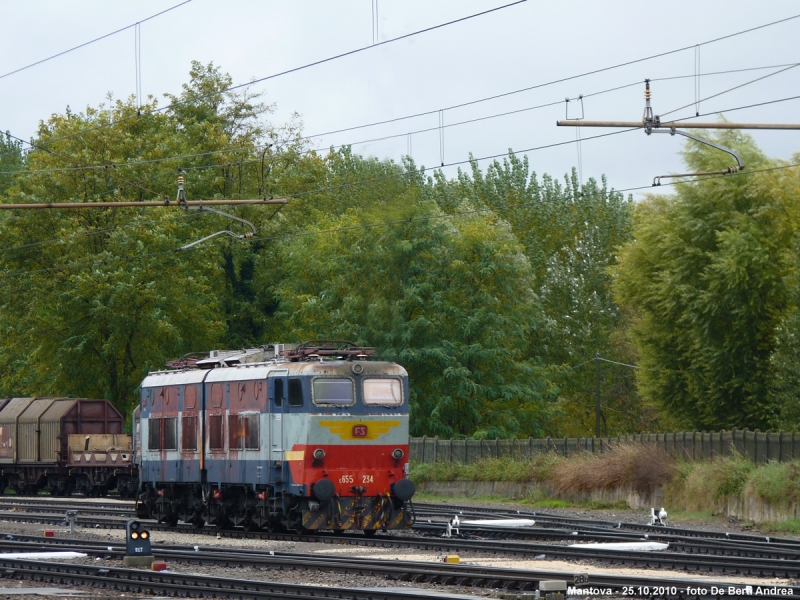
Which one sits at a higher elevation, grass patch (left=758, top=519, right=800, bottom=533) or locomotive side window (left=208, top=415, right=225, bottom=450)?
locomotive side window (left=208, top=415, right=225, bottom=450)

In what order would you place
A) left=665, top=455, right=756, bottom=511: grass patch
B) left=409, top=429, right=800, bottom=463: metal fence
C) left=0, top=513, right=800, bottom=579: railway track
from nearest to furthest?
left=0, top=513, right=800, bottom=579: railway track, left=665, top=455, right=756, bottom=511: grass patch, left=409, top=429, right=800, bottom=463: metal fence

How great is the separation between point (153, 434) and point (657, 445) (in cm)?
Result: 1478

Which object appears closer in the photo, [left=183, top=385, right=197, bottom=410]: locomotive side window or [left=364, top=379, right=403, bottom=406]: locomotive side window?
[left=364, top=379, right=403, bottom=406]: locomotive side window

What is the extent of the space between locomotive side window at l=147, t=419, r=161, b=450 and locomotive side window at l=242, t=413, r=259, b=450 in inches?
170

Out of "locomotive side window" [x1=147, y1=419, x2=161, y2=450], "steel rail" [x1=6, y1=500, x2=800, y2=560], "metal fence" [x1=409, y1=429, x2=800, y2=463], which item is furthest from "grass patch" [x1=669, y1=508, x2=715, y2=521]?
"locomotive side window" [x1=147, y1=419, x2=161, y2=450]

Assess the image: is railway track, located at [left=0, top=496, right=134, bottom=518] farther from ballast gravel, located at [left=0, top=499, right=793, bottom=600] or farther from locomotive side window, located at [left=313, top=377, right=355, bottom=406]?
locomotive side window, located at [left=313, top=377, right=355, bottom=406]

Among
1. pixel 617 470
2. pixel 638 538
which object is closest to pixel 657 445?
pixel 617 470

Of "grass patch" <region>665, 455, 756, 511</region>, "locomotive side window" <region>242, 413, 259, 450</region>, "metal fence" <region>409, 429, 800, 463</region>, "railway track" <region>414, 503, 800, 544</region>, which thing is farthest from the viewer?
"metal fence" <region>409, 429, 800, 463</region>

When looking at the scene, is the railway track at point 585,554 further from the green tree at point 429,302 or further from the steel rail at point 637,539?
the green tree at point 429,302

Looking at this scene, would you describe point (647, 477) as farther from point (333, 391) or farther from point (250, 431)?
point (250, 431)

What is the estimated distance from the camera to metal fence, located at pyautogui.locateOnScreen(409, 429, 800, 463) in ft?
103

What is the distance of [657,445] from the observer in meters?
35.2

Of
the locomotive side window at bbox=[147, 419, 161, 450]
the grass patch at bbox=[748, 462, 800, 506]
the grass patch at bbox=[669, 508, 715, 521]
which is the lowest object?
the grass patch at bbox=[669, 508, 715, 521]

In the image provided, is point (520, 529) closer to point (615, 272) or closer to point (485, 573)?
point (485, 573)
